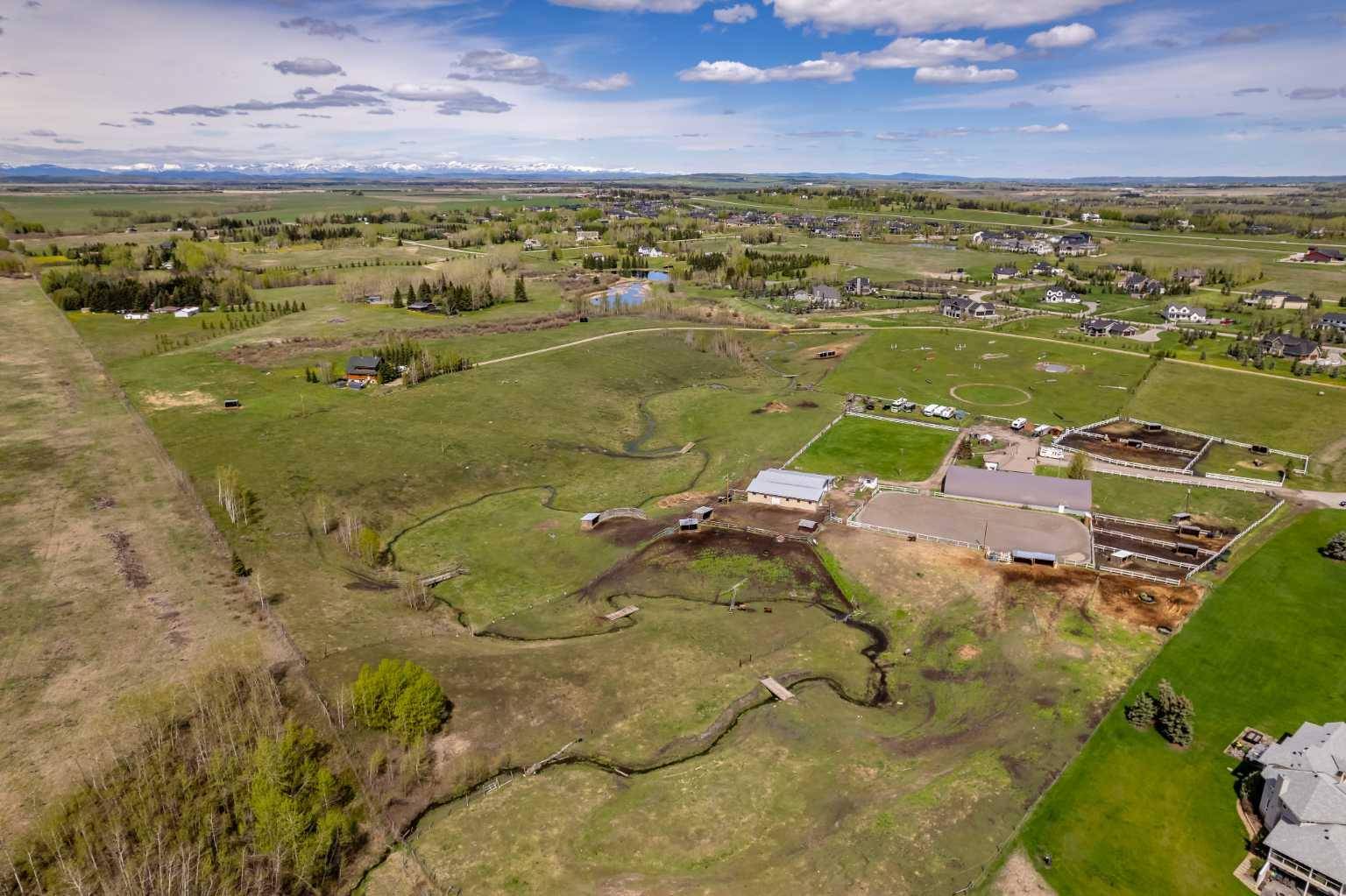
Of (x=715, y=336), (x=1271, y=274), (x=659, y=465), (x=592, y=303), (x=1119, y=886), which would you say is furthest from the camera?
(x=1271, y=274)

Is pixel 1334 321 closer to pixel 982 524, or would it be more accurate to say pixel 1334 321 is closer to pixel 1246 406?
pixel 1246 406

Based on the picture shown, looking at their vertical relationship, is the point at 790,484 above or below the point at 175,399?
below

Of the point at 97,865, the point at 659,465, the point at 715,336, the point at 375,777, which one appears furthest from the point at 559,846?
the point at 715,336

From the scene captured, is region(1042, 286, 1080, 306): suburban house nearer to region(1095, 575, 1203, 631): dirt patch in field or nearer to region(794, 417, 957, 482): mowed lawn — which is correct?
region(794, 417, 957, 482): mowed lawn

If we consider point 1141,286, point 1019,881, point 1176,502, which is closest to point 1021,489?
point 1176,502

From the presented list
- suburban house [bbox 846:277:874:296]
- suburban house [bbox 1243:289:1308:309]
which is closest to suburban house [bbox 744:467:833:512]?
suburban house [bbox 846:277:874:296]

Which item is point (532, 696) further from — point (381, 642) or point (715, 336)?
point (715, 336)

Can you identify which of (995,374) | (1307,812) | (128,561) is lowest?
(128,561)

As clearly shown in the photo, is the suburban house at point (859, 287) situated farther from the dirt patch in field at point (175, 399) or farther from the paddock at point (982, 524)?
the dirt patch in field at point (175, 399)
